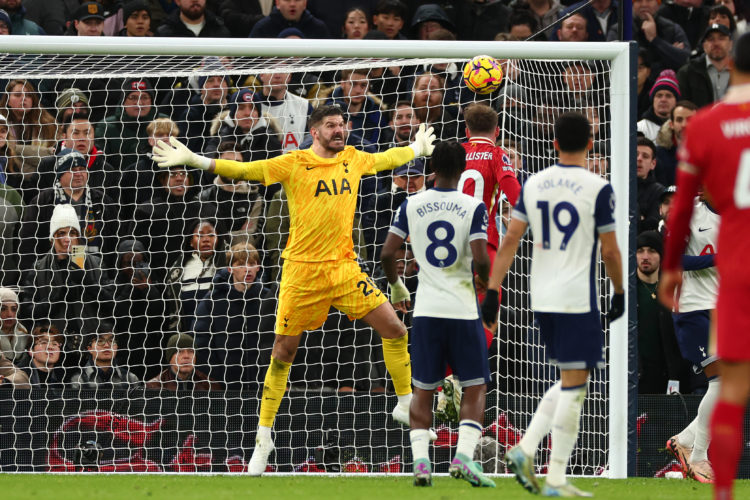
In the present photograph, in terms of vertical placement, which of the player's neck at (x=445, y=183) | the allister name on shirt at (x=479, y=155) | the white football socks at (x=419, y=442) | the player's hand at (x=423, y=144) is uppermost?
the player's hand at (x=423, y=144)

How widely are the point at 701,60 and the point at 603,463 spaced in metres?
5.13

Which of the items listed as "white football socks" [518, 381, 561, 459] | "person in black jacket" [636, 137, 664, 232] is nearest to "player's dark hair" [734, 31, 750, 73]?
"white football socks" [518, 381, 561, 459]

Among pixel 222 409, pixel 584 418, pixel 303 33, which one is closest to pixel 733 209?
pixel 584 418

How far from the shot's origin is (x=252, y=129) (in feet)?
34.4

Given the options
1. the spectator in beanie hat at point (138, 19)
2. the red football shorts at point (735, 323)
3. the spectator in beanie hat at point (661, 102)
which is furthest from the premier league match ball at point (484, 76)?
the spectator in beanie hat at point (138, 19)

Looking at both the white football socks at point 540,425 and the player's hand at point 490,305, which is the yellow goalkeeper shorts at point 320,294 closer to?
the player's hand at point 490,305

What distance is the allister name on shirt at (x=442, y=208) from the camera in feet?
23.2

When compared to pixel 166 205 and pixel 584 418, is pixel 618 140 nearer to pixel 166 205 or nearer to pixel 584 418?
pixel 584 418

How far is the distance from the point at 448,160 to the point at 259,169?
1694 mm

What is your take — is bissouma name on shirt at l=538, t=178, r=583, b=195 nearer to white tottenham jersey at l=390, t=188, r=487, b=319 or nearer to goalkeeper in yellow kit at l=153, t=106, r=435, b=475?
white tottenham jersey at l=390, t=188, r=487, b=319

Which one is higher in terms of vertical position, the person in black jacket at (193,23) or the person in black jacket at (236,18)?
the person in black jacket at (236,18)

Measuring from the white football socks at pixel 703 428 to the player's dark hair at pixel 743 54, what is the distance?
389 cm

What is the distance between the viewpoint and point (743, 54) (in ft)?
16.2

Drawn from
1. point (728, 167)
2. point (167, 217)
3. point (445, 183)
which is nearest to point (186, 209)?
point (167, 217)
